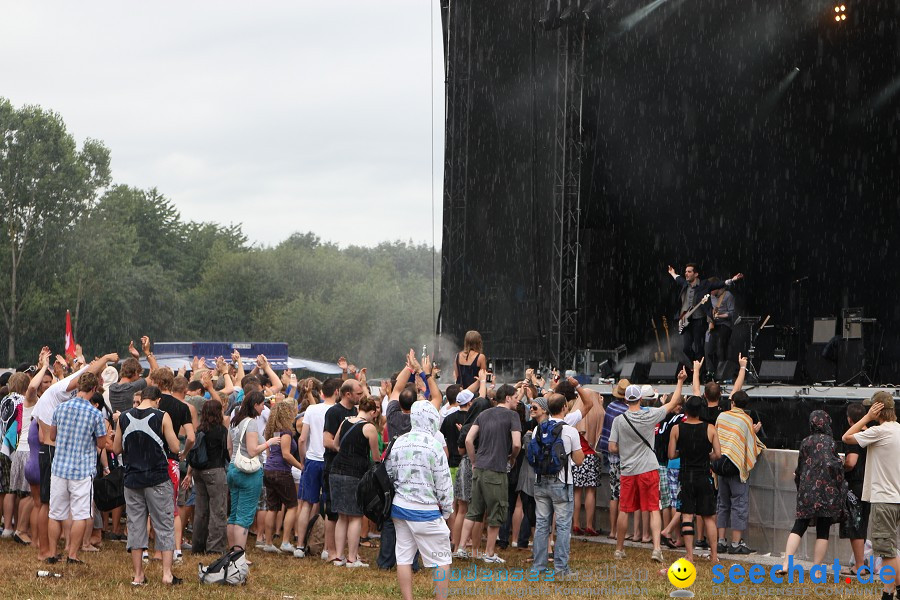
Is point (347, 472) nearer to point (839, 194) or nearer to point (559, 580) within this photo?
point (559, 580)

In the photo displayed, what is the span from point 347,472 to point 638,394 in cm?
255

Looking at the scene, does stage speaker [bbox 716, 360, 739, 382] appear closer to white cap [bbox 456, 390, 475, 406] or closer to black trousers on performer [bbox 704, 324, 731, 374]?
black trousers on performer [bbox 704, 324, 731, 374]

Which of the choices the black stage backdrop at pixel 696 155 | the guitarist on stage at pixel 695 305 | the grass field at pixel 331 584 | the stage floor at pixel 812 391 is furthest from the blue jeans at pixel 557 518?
the black stage backdrop at pixel 696 155

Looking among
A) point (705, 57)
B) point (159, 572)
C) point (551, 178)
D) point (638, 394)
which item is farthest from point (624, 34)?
point (159, 572)

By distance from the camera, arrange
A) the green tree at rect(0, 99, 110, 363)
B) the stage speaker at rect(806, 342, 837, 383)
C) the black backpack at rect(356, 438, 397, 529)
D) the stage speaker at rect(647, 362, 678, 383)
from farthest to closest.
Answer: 1. the green tree at rect(0, 99, 110, 363)
2. the stage speaker at rect(647, 362, 678, 383)
3. the stage speaker at rect(806, 342, 837, 383)
4. the black backpack at rect(356, 438, 397, 529)

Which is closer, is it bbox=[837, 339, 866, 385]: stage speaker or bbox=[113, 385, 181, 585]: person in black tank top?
bbox=[113, 385, 181, 585]: person in black tank top

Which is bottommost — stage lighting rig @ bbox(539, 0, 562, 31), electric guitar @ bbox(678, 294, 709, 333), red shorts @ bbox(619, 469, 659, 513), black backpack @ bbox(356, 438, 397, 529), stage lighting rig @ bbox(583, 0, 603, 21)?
red shorts @ bbox(619, 469, 659, 513)

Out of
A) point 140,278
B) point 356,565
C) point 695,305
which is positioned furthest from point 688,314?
point 140,278

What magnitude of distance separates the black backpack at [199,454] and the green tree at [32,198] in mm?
44328

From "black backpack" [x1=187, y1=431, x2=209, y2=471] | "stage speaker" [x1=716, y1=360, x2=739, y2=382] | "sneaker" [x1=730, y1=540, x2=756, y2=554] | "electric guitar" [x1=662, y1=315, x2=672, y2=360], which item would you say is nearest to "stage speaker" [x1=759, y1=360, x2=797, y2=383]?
"stage speaker" [x1=716, y1=360, x2=739, y2=382]

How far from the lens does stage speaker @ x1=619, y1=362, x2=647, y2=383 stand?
1633 centimetres

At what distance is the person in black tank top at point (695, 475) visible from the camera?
866cm

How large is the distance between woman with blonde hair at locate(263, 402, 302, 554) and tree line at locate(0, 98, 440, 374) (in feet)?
142

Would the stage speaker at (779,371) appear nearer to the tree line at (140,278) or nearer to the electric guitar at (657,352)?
the electric guitar at (657,352)
